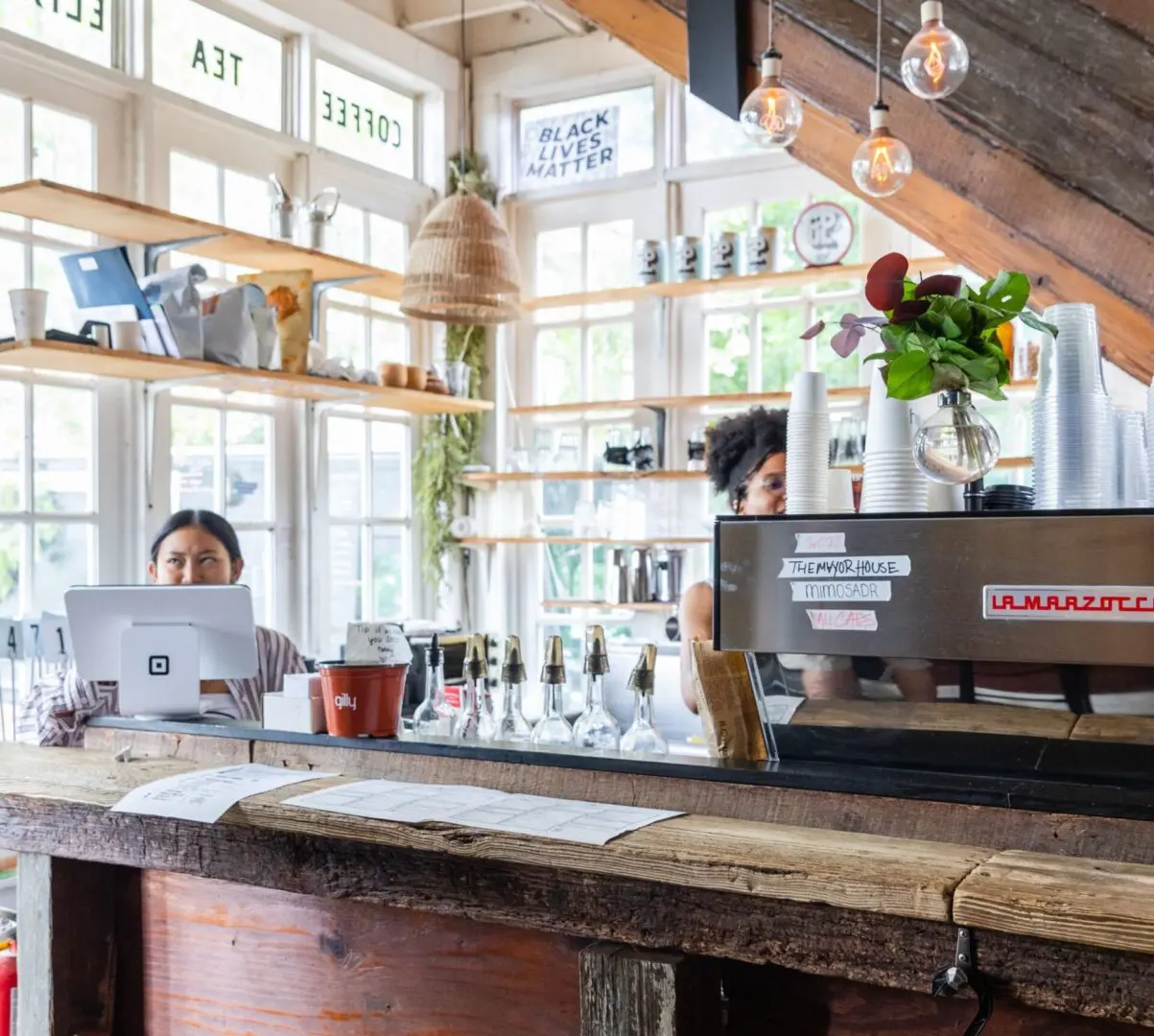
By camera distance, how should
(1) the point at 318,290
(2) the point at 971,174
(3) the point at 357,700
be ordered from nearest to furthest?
(3) the point at 357,700
(2) the point at 971,174
(1) the point at 318,290

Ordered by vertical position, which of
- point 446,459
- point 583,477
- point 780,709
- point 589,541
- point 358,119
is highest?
point 358,119

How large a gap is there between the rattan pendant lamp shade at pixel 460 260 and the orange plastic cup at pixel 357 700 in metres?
2.31

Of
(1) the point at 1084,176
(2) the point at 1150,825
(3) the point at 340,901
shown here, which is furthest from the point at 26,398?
(2) the point at 1150,825

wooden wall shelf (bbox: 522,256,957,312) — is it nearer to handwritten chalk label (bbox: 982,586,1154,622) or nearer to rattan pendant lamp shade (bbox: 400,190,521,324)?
rattan pendant lamp shade (bbox: 400,190,521,324)

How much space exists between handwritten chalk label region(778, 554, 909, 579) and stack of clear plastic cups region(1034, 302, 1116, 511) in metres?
0.21

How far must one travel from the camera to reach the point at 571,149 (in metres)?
5.36

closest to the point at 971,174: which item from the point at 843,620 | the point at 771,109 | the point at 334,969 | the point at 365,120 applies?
the point at 771,109

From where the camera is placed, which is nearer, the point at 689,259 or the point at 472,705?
the point at 472,705

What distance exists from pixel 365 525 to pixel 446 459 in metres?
0.46

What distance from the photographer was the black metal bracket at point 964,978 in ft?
3.76

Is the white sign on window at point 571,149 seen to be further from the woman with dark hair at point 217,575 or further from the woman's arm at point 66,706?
the woman's arm at point 66,706

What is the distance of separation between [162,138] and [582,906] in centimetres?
360

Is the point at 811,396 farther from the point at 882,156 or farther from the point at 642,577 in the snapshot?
the point at 642,577

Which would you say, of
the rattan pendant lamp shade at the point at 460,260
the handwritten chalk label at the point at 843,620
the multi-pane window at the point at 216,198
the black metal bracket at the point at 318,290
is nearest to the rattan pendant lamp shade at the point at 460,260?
the rattan pendant lamp shade at the point at 460,260
